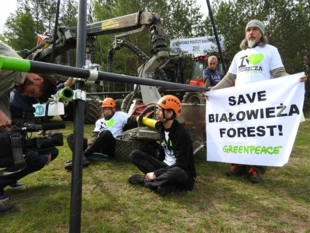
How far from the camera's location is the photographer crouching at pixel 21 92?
81.8 inches

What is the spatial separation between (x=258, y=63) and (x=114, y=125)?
2.25 m

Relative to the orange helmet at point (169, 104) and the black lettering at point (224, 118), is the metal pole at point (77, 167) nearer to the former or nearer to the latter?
A: the orange helmet at point (169, 104)

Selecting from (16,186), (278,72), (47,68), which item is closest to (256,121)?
(278,72)

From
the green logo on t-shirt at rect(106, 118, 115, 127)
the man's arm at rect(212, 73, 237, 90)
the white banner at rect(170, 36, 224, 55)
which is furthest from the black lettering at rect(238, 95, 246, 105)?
the white banner at rect(170, 36, 224, 55)

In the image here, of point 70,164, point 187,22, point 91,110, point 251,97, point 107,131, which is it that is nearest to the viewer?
point 251,97

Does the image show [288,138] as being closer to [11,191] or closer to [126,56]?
[11,191]

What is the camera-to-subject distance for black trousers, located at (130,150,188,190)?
8.91 feet

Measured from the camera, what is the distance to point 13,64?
52.1 inches

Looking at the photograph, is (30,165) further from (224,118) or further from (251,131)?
(251,131)

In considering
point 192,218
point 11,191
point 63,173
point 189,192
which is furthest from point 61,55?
point 192,218

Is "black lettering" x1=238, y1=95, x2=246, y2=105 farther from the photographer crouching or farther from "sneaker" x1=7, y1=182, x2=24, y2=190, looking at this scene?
"sneaker" x1=7, y1=182, x2=24, y2=190

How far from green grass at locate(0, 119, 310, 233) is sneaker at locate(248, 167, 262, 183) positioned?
0.27ft

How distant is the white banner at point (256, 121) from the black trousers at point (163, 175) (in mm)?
479

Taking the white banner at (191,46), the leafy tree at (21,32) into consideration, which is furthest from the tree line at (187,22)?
the white banner at (191,46)
